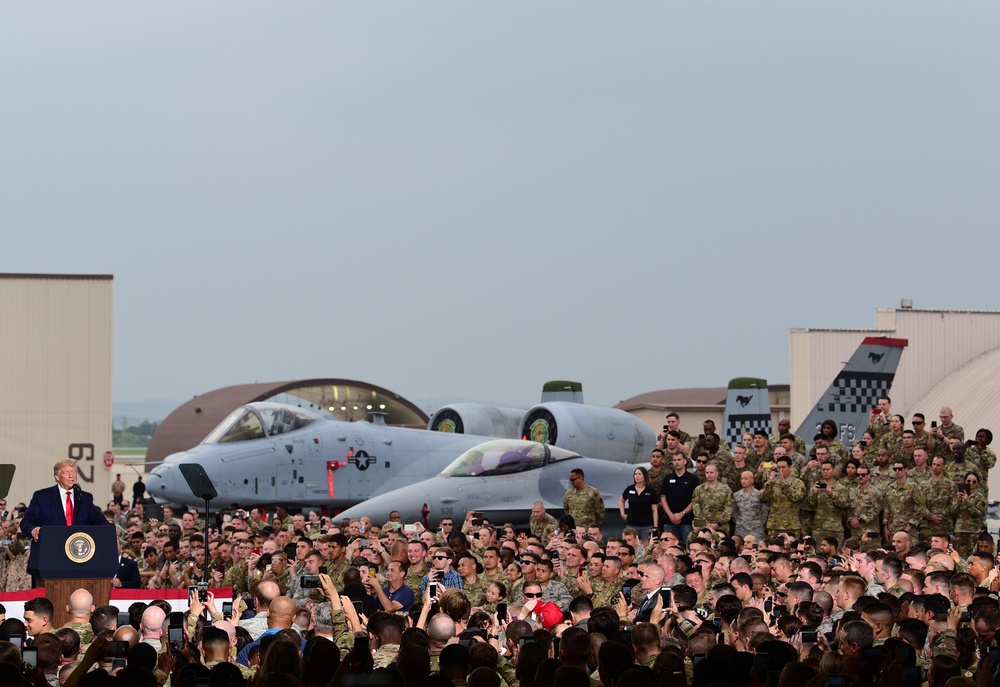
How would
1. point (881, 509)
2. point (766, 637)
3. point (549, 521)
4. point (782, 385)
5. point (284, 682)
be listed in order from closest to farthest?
point (284, 682) < point (766, 637) < point (881, 509) < point (549, 521) < point (782, 385)

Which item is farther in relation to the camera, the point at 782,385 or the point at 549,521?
the point at 782,385

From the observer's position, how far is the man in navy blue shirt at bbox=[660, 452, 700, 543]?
15.1 meters

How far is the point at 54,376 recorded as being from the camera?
3117 centimetres

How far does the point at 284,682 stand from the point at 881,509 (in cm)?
1090

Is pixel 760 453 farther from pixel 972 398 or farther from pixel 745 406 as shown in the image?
pixel 972 398

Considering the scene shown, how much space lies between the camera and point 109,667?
650cm

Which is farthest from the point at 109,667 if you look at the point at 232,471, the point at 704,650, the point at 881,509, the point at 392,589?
the point at 232,471

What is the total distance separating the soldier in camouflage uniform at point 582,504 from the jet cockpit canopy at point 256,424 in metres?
9.28

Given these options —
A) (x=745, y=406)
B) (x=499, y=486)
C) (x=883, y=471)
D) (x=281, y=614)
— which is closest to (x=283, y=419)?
(x=499, y=486)

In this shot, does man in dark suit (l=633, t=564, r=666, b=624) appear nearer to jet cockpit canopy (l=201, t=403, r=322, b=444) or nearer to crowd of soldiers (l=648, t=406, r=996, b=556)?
crowd of soldiers (l=648, t=406, r=996, b=556)

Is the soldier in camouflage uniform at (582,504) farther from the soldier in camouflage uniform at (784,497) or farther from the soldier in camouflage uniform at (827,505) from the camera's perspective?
the soldier in camouflage uniform at (827,505)

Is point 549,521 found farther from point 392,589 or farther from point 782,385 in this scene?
point 782,385

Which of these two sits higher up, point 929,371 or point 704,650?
point 929,371

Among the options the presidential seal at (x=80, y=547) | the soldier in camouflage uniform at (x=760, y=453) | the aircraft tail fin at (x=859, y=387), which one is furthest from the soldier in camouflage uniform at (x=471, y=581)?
the aircraft tail fin at (x=859, y=387)
